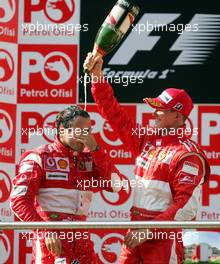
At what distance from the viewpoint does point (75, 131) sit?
465cm

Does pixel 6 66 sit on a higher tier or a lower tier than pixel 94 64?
higher

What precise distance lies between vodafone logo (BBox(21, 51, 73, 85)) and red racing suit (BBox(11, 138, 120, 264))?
1282mm

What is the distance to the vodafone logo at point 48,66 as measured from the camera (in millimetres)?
5918

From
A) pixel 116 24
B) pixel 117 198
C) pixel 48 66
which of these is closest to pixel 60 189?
pixel 116 24

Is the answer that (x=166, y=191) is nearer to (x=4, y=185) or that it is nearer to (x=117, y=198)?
(x=117, y=198)

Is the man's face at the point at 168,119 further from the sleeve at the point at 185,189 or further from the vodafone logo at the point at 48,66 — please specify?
the vodafone logo at the point at 48,66

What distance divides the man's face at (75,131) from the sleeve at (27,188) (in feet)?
0.53

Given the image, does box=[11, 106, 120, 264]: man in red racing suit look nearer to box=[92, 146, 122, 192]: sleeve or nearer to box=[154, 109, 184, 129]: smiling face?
box=[92, 146, 122, 192]: sleeve

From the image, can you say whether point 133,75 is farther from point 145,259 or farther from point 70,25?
point 145,259

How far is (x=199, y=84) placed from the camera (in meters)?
5.88

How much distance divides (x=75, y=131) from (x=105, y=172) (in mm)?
240

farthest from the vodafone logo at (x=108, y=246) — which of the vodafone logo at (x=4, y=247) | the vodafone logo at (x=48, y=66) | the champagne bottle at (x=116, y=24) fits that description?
the champagne bottle at (x=116, y=24)

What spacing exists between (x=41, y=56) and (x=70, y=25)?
0.83ft

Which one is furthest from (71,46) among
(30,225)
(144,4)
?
(30,225)
